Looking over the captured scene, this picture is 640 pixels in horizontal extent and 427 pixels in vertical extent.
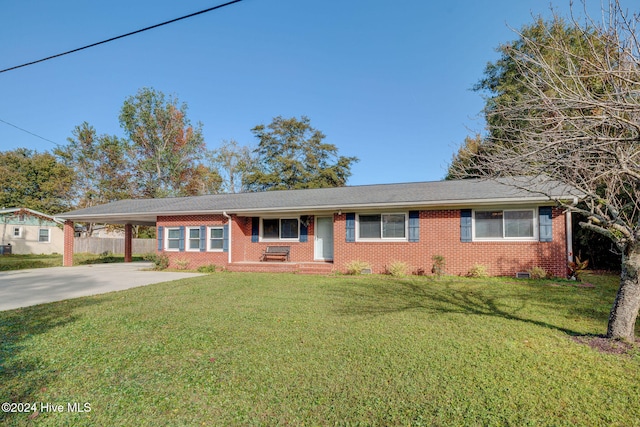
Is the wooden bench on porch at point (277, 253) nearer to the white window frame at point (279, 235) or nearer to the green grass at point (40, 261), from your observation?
the white window frame at point (279, 235)

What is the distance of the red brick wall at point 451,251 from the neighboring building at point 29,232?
2552 centimetres

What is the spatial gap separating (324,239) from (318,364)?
1050 centimetres

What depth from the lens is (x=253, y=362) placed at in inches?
149

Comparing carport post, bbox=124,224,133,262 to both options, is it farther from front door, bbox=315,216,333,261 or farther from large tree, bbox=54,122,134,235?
large tree, bbox=54,122,134,235

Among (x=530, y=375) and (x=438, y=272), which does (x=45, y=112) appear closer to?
(x=438, y=272)

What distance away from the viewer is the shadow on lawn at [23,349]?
312 centimetres

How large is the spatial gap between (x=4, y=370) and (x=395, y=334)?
15.5 ft

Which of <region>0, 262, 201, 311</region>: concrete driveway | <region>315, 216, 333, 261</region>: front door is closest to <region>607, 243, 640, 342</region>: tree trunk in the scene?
<region>315, 216, 333, 261</region>: front door

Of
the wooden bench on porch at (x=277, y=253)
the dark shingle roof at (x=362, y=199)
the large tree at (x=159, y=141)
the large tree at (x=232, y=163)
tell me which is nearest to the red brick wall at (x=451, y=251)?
the dark shingle roof at (x=362, y=199)

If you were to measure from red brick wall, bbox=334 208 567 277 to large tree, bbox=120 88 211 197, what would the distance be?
24.4 metres

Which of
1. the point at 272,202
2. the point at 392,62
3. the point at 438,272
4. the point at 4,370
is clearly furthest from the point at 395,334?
the point at 392,62

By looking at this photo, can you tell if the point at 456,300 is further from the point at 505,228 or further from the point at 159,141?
the point at 159,141

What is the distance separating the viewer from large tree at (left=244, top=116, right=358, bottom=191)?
31031mm

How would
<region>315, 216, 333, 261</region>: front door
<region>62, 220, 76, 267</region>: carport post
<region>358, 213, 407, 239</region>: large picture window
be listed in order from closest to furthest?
<region>358, 213, 407, 239</region>: large picture window, <region>315, 216, 333, 261</region>: front door, <region>62, 220, 76, 267</region>: carport post
